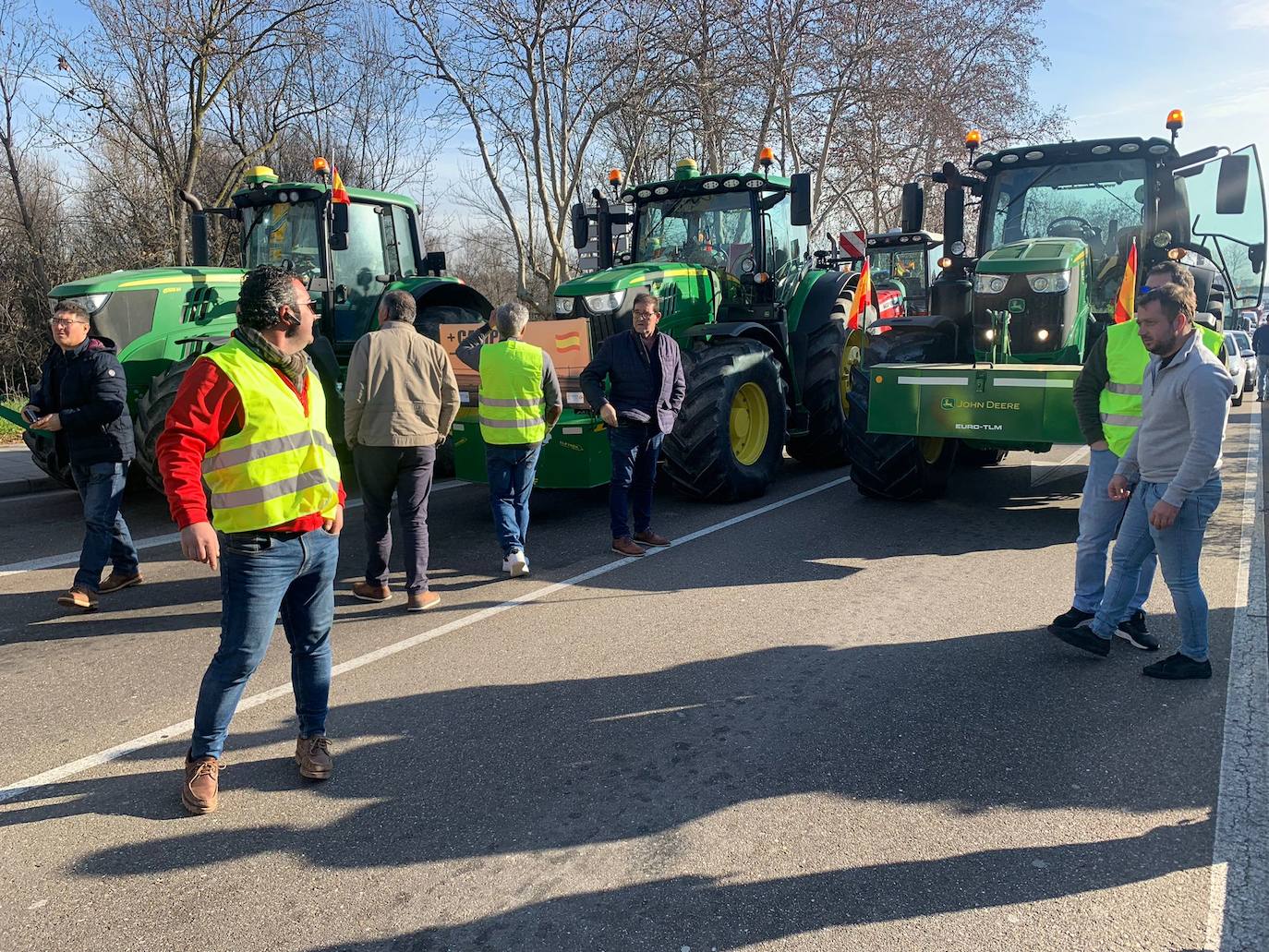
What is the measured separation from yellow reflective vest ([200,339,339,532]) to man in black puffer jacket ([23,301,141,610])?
289 cm

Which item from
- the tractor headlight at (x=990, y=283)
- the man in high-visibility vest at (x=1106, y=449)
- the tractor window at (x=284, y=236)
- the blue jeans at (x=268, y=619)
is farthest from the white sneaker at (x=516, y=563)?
the tractor window at (x=284, y=236)

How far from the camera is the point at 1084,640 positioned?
460cm

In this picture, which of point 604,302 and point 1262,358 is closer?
point 604,302

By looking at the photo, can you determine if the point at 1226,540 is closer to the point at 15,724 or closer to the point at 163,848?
the point at 163,848

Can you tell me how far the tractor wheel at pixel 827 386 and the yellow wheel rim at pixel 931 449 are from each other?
4.46 feet

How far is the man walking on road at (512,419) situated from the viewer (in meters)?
6.31

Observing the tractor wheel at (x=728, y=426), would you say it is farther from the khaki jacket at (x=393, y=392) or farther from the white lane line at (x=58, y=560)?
the white lane line at (x=58, y=560)

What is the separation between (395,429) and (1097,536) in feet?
12.7

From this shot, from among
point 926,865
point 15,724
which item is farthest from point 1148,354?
point 15,724

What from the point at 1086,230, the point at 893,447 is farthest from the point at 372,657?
the point at 1086,230

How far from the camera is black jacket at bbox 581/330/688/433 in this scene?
22.3ft

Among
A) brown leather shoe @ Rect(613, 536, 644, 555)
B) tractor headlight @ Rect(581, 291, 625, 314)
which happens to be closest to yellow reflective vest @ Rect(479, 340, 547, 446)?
brown leather shoe @ Rect(613, 536, 644, 555)

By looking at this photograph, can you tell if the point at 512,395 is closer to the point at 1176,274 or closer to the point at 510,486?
the point at 510,486

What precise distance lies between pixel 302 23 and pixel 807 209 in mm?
11781
